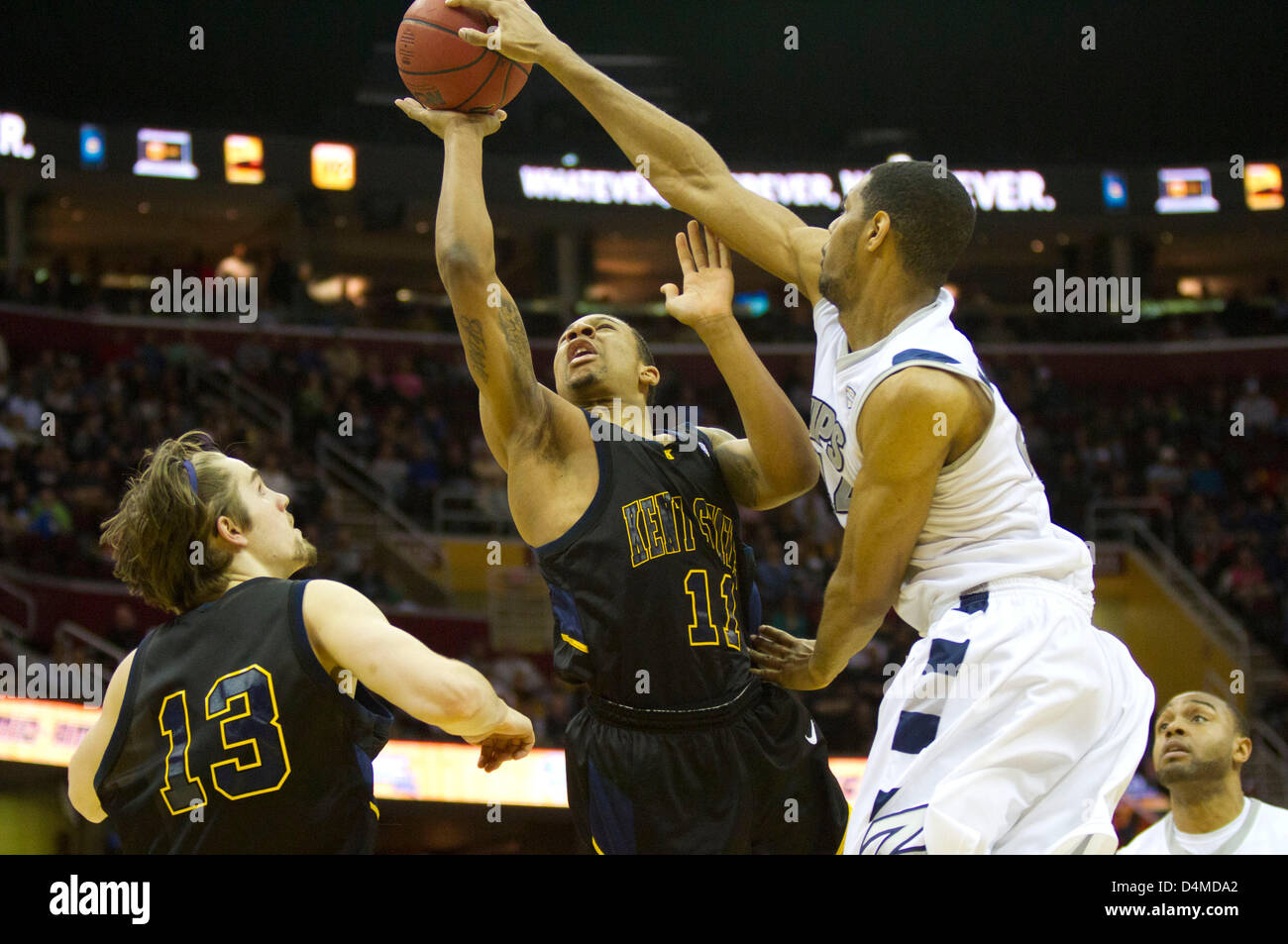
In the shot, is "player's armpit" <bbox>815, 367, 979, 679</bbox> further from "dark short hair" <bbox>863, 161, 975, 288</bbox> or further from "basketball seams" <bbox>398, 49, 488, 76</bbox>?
"basketball seams" <bbox>398, 49, 488, 76</bbox>

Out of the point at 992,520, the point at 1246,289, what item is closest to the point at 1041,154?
the point at 1246,289

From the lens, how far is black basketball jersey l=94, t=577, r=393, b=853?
9.01ft

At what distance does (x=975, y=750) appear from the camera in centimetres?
280

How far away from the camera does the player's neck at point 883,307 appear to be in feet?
10.9

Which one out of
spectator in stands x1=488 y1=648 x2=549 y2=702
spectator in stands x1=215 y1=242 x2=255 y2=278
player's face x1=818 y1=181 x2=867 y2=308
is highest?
spectator in stands x1=215 y1=242 x2=255 y2=278

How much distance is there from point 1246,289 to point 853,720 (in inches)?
681

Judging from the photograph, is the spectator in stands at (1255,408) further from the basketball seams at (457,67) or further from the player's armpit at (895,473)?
the player's armpit at (895,473)

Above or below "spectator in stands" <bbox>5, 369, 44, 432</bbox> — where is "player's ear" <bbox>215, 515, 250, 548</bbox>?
below

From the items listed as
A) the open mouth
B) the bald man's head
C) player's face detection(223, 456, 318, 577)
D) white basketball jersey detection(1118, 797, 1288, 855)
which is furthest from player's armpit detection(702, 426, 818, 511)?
white basketball jersey detection(1118, 797, 1288, 855)

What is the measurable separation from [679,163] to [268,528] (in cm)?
184

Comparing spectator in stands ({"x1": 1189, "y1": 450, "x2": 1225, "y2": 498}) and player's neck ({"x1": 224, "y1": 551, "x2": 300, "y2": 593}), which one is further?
spectator in stands ({"x1": 1189, "y1": 450, "x2": 1225, "y2": 498})

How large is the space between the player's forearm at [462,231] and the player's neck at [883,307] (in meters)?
1.05

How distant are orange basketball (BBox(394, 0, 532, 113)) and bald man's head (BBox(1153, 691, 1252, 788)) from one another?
141 inches

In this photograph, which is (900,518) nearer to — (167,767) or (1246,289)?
(167,767)
